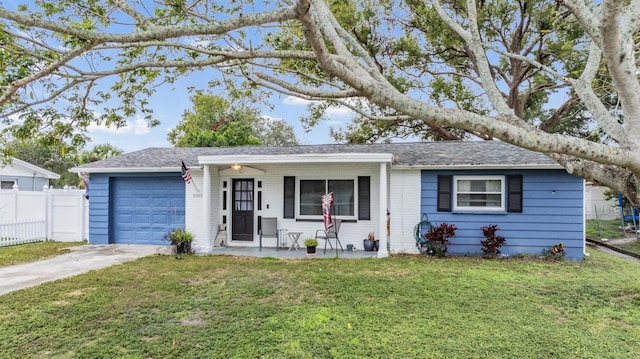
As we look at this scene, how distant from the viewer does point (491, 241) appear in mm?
9062

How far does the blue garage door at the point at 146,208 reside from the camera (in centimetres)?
1082

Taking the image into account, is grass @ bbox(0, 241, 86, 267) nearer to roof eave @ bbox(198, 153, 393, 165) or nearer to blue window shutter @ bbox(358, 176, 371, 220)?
roof eave @ bbox(198, 153, 393, 165)

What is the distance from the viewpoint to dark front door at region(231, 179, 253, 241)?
430 inches

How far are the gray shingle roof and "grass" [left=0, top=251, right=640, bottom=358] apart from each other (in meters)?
2.84

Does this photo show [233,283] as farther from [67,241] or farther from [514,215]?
[67,241]

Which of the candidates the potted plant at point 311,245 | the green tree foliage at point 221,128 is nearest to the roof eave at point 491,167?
the potted plant at point 311,245

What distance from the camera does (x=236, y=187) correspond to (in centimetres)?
1098

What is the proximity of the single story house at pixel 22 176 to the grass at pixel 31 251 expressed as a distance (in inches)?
353

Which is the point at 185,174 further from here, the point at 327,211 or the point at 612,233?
the point at 612,233

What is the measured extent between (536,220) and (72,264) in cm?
1121

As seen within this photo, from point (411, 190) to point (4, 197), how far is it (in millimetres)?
→ 13783

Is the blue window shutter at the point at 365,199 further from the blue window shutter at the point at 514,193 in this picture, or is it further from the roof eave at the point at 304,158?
the blue window shutter at the point at 514,193

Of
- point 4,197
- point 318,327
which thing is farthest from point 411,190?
point 4,197

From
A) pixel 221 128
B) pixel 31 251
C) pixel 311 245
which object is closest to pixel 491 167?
pixel 311 245
